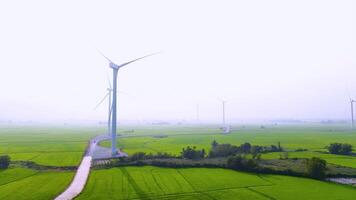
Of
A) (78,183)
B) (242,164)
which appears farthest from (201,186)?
(78,183)

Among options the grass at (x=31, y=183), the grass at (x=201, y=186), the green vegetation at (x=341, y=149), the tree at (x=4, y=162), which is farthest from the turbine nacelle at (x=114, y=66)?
the green vegetation at (x=341, y=149)

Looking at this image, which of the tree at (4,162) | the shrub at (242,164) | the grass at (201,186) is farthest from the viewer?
the tree at (4,162)

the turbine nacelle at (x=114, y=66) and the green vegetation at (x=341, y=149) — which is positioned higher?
the turbine nacelle at (x=114, y=66)

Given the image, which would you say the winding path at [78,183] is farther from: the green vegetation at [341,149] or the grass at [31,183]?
the green vegetation at [341,149]

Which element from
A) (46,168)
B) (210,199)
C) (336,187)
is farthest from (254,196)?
(46,168)

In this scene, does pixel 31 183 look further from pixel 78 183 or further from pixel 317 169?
pixel 317 169

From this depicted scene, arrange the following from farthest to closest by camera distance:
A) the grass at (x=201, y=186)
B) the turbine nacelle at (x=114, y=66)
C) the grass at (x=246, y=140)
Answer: the grass at (x=246, y=140), the turbine nacelle at (x=114, y=66), the grass at (x=201, y=186)

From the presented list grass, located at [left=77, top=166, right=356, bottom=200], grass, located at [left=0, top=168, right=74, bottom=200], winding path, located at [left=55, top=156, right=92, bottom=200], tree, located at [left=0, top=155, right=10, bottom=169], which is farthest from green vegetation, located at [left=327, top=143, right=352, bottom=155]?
tree, located at [left=0, top=155, right=10, bottom=169]

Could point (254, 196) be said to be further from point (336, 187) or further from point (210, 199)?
point (336, 187)
